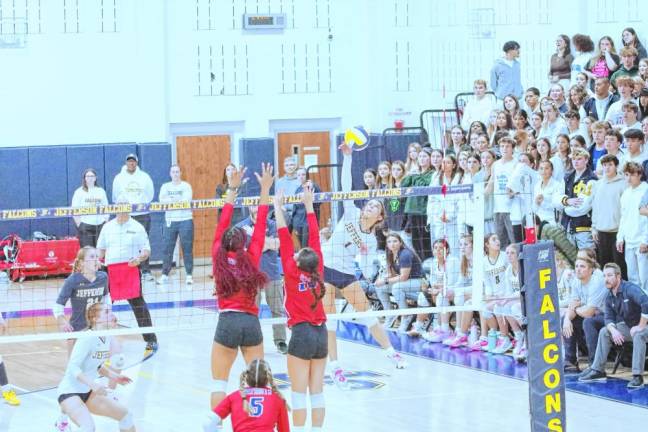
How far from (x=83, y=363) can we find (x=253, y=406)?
2.06m

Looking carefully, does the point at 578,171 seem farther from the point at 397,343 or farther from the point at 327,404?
the point at 327,404

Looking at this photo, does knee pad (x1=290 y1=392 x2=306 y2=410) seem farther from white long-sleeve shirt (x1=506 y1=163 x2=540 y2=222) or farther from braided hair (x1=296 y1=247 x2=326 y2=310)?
white long-sleeve shirt (x1=506 y1=163 x2=540 y2=222)

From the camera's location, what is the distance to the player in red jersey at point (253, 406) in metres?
7.71

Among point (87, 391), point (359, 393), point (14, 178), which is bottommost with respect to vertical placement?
point (359, 393)

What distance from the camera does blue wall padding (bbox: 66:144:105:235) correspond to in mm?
21578

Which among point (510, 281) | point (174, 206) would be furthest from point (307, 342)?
point (510, 281)

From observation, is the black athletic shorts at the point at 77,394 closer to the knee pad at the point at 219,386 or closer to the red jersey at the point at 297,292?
the knee pad at the point at 219,386

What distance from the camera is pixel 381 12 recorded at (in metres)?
22.6

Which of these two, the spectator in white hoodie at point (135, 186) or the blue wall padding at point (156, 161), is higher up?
the blue wall padding at point (156, 161)

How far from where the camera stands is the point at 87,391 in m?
9.15

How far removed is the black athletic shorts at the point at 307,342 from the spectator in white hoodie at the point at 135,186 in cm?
1109

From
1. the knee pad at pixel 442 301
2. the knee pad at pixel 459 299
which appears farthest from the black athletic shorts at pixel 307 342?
the knee pad at pixel 442 301

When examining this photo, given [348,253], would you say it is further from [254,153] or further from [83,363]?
[254,153]

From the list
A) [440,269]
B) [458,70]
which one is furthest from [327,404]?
[458,70]
